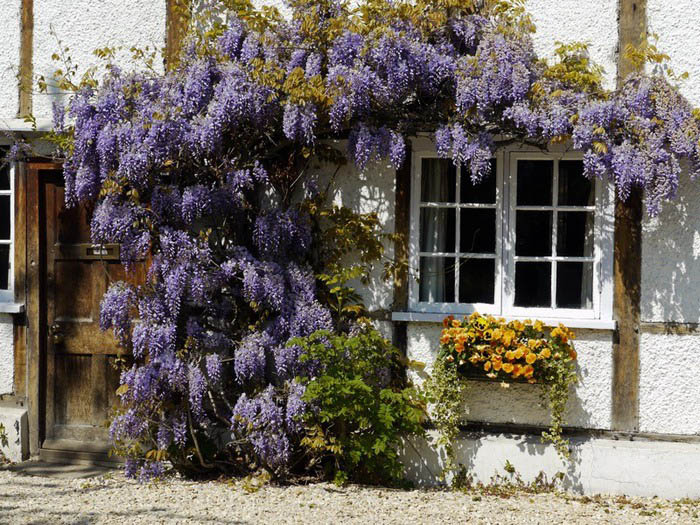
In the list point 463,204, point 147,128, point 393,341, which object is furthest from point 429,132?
point 147,128

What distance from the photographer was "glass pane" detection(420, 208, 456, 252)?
572 centimetres

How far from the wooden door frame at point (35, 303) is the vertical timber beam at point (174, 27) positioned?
1237 millimetres

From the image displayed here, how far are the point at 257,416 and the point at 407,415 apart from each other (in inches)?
39.3

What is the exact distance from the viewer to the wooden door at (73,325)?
602cm

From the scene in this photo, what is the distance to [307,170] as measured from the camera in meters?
5.81

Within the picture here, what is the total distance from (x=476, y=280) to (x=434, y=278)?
0.30 m

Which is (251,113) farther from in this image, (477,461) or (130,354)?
(477,461)

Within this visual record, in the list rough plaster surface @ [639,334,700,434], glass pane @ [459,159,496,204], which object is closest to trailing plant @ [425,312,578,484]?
rough plaster surface @ [639,334,700,434]

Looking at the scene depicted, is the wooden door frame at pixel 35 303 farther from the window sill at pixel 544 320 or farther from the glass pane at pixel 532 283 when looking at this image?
the glass pane at pixel 532 283

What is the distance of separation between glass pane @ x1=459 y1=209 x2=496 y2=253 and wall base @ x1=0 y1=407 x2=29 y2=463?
144 inches

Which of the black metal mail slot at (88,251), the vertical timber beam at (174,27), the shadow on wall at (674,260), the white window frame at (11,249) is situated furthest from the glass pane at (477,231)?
the white window frame at (11,249)

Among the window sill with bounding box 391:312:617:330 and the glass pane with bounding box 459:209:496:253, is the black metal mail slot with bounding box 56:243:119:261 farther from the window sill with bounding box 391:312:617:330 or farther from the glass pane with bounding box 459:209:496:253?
the glass pane with bounding box 459:209:496:253

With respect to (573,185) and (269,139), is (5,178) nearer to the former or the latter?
(269,139)

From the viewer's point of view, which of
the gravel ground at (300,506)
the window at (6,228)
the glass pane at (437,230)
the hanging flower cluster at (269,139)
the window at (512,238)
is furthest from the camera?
the window at (6,228)
